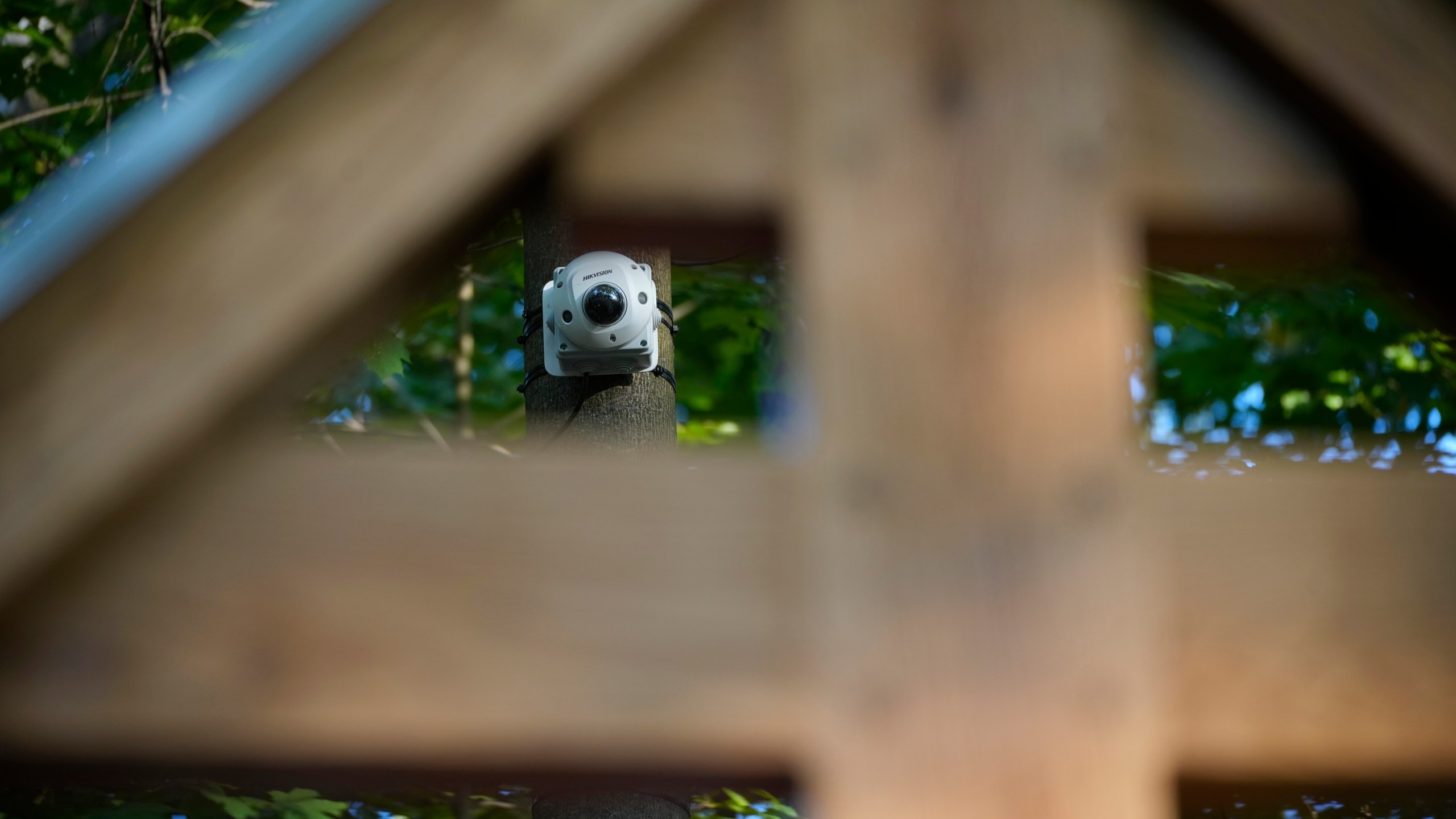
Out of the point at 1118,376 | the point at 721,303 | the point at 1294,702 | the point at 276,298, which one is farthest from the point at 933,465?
the point at 721,303

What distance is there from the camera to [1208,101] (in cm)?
68

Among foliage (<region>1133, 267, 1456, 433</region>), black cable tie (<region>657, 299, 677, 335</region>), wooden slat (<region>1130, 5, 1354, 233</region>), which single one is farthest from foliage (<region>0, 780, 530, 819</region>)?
foliage (<region>1133, 267, 1456, 433</region>)

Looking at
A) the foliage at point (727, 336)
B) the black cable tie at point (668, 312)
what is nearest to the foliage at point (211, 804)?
the black cable tie at point (668, 312)

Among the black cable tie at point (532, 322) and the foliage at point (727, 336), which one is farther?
the foliage at point (727, 336)

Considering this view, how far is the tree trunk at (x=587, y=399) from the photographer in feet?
6.43

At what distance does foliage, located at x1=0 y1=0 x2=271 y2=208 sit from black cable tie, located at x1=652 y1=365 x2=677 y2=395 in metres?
1.01

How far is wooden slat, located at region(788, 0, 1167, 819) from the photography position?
1.93ft

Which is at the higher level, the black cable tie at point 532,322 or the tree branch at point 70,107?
the tree branch at point 70,107

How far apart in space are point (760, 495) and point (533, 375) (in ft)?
4.79

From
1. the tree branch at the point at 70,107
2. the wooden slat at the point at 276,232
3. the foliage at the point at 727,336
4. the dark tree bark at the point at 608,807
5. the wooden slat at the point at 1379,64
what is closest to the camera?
the wooden slat at the point at 276,232

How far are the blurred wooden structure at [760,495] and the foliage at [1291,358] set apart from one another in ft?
6.78

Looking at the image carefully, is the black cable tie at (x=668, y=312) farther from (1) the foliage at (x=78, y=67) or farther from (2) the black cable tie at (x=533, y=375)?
(1) the foliage at (x=78, y=67)

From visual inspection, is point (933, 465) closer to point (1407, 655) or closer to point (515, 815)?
point (1407, 655)

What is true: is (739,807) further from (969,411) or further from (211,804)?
(969,411)
